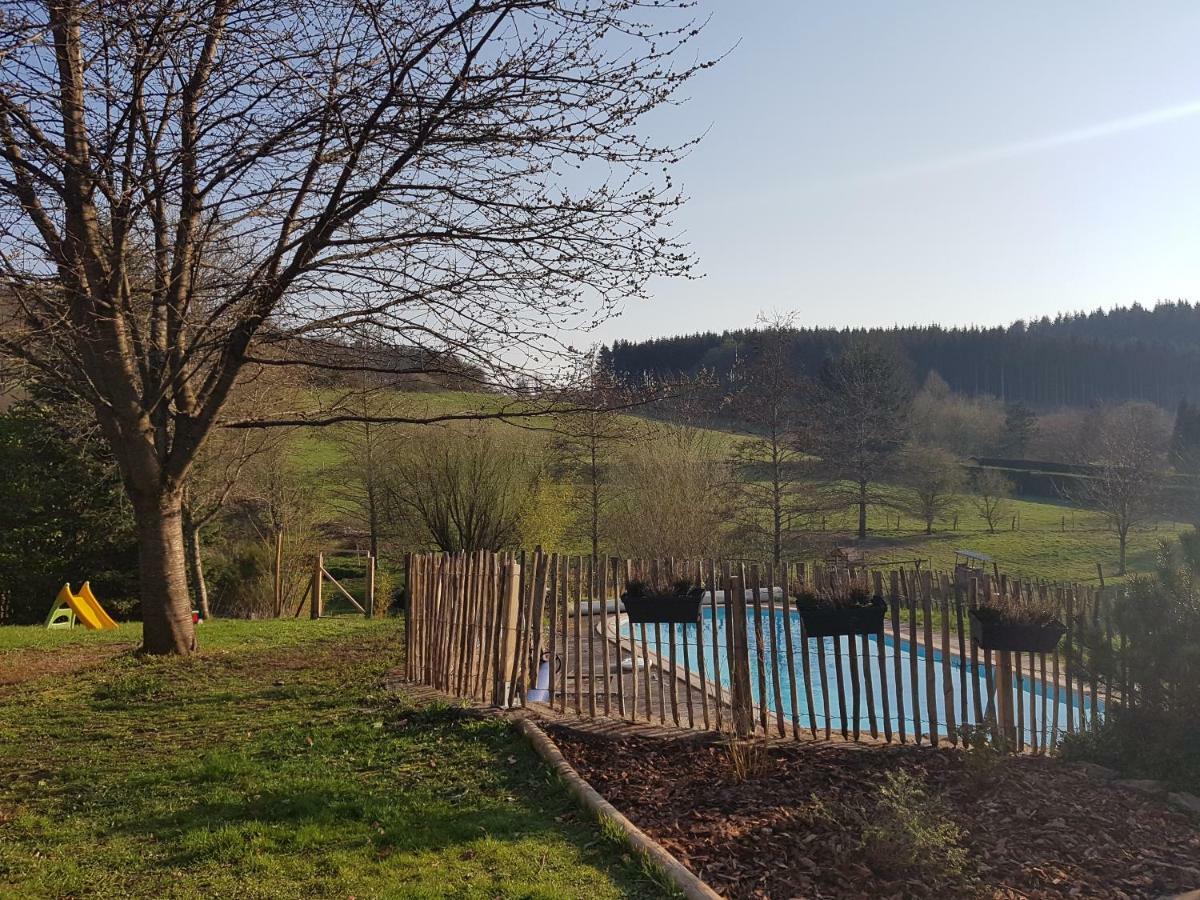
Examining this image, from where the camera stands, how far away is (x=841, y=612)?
576cm

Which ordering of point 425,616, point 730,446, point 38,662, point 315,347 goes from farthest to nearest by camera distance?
point 730,446 → point 38,662 → point 315,347 → point 425,616

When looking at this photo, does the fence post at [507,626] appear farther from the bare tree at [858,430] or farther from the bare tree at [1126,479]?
the bare tree at [1126,479]

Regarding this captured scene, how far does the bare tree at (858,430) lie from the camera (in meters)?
28.6

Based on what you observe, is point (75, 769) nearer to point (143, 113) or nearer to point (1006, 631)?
point (143, 113)

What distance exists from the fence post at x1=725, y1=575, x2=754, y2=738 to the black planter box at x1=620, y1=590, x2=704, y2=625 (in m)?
0.42

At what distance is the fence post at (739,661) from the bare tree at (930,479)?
98.4 feet

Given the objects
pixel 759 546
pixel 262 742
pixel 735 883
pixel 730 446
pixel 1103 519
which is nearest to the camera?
pixel 735 883

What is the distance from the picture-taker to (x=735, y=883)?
347 cm

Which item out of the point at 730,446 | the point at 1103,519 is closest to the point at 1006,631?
the point at 730,446

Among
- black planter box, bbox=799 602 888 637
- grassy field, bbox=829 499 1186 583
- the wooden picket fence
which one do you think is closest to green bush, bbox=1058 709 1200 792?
the wooden picket fence

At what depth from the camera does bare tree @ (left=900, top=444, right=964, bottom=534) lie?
113ft

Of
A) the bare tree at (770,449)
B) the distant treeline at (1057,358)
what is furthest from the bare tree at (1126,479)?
the distant treeline at (1057,358)

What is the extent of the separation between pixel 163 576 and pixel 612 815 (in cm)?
619

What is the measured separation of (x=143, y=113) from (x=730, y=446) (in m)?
22.6
